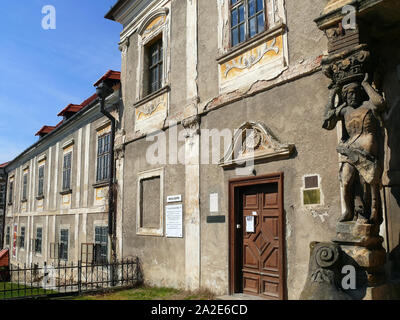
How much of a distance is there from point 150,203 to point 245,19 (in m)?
5.20

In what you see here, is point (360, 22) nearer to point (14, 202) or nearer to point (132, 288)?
point (132, 288)

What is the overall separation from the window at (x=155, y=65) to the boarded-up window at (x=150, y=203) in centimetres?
265

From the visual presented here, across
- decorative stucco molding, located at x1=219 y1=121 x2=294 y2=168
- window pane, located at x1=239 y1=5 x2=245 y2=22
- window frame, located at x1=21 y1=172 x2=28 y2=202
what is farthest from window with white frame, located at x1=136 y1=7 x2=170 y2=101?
window frame, located at x1=21 y1=172 x2=28 y2=202

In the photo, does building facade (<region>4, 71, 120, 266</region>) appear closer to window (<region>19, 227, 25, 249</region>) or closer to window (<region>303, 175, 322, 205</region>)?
window (<region>19, 227, 25, 249</region>)

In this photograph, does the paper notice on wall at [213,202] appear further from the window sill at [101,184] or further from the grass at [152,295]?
the window sill at [101,184]

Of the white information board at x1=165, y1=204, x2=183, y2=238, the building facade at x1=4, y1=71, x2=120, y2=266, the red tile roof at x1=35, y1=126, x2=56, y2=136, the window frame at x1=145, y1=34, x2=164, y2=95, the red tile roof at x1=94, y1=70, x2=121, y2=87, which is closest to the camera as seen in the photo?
the white information board at x1=165, y1=204, x2=183, y2=238

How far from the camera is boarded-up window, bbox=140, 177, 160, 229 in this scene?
394 inches

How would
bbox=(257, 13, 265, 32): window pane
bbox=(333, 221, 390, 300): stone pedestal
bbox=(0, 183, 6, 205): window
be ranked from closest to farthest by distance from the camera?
bbox=(333, 221, 390, 300): stone pedestal < bbox=(257, 13, 265, 32): window pane < bbox=(0, 183, 6, 205): window

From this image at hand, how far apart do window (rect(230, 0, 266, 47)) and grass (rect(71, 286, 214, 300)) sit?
5100 mm

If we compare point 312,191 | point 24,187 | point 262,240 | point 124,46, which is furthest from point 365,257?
point 24,187

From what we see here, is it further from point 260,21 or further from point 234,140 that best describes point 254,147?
point 260,21

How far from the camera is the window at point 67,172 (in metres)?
16.2

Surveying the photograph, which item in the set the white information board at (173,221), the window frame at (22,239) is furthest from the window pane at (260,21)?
the window frame at (22,239)
